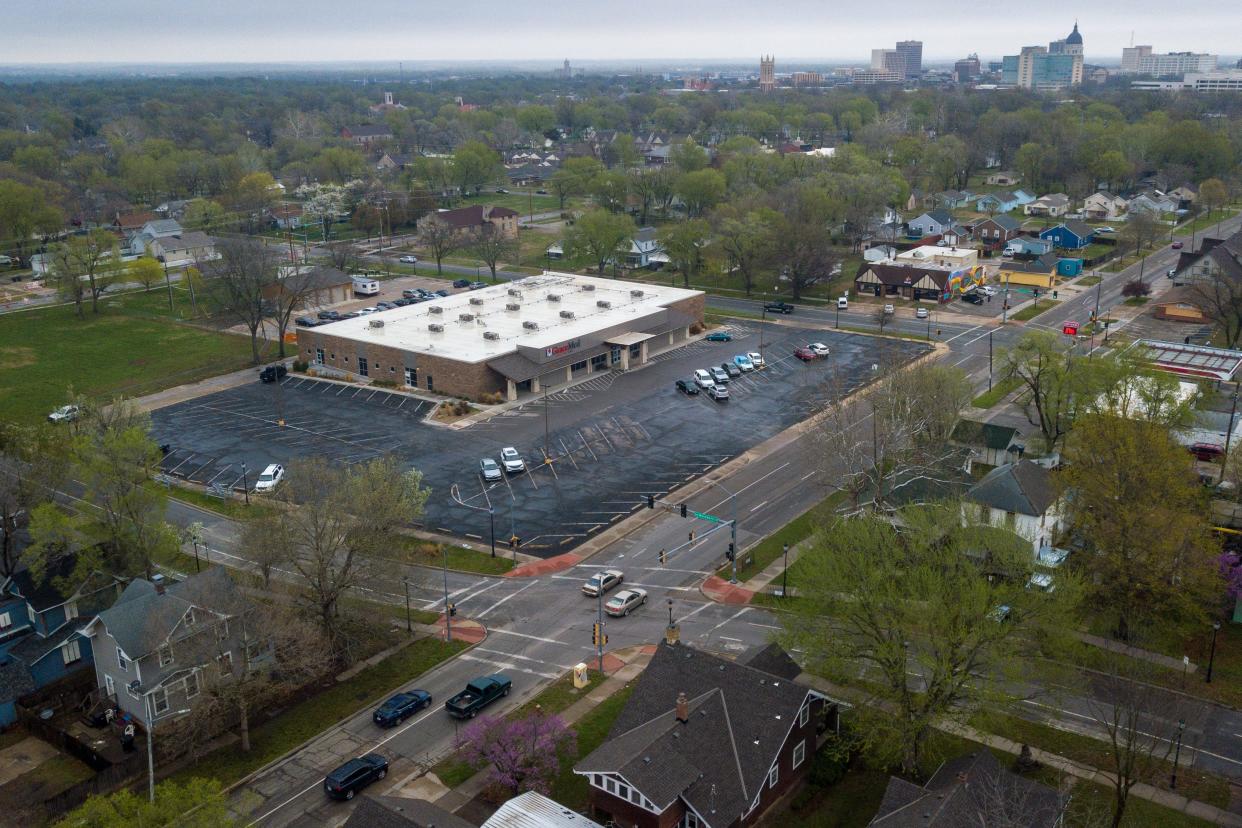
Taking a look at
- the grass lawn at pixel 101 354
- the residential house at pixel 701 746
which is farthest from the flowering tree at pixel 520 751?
the grass lawn at pixel 101 354

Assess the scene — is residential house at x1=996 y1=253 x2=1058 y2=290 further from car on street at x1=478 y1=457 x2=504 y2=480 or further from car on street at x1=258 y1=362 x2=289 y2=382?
car on street at x1=258 y1=362 x2=289 y2=382

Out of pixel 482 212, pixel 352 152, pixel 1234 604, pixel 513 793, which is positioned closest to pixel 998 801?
pixel 513 793

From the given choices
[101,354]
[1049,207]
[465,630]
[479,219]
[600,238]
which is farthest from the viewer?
[1049,207]

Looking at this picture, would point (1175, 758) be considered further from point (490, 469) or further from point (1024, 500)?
point (490, 469)

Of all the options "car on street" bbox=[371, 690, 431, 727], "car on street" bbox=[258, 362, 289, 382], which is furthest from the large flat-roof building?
"car on street" bbox=[371, 690, 431, 727]

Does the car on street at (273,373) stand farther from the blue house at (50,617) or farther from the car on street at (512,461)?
the blue house at (50,617)

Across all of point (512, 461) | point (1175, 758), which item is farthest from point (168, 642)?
point (1175, 758)
